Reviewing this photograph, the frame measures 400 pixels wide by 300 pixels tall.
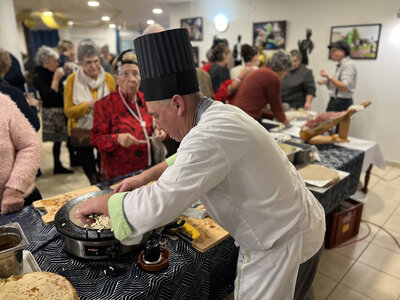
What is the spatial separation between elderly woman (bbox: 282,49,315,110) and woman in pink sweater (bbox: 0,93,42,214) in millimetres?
3311

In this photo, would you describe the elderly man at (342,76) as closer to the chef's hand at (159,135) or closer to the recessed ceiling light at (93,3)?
the chef's hand at (159,135)

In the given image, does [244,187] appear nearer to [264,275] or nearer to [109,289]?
[264,275]

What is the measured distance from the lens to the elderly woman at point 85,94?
249 cm

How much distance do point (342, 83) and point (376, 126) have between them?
100 centimetres

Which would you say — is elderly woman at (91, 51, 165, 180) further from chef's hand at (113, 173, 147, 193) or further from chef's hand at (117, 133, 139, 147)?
chef's hand at (113, 173, 147, 193)

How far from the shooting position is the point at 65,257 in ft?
3.54

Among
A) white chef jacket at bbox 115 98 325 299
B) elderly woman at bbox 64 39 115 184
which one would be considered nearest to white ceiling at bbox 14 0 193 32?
elderly woman at bbox 64 39 115 184

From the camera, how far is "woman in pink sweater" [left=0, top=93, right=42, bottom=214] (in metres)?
1.39

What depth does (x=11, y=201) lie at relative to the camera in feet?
4.52

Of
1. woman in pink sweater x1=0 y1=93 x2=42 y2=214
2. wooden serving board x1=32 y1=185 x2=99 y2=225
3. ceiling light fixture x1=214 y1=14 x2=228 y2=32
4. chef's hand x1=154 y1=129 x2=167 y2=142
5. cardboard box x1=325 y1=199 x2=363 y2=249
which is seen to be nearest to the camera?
wooden serving board x1=32 y1=185 x2=99 y2=225

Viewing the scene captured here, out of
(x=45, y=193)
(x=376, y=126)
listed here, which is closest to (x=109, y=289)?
(x=45, y=193)

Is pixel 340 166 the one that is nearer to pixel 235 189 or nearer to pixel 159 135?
pixel 159 135

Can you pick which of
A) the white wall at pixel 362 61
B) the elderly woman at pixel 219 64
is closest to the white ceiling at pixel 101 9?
the elderly woman at pixel 219 64

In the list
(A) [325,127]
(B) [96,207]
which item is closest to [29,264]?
(B) [96,207]
